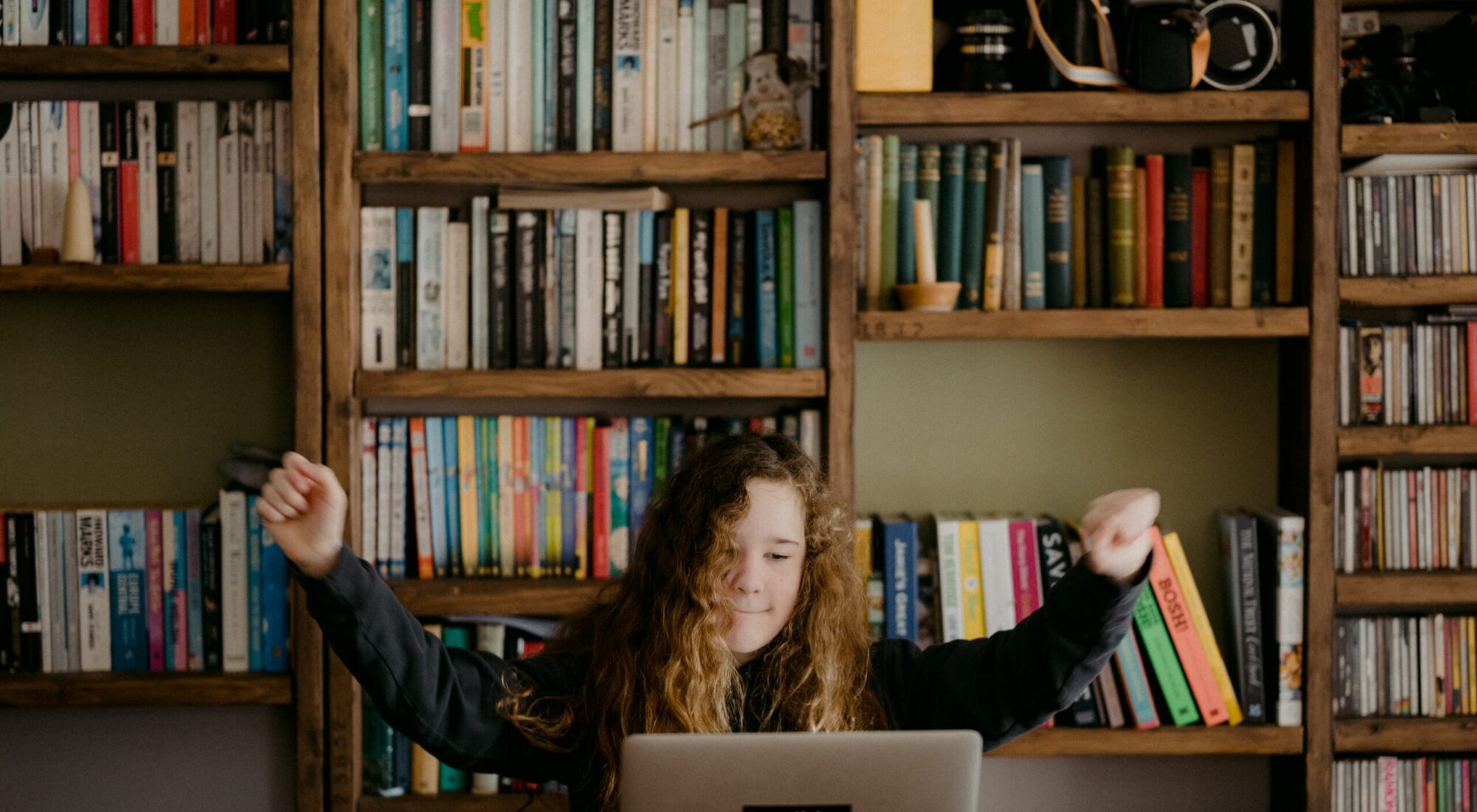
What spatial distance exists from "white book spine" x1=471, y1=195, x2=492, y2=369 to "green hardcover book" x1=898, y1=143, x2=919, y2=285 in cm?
70

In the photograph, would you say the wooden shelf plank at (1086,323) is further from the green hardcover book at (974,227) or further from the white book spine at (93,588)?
the white book spine at (93,588)

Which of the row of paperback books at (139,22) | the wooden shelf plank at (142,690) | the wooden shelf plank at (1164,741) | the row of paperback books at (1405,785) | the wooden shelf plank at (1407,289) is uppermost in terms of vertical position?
the row of paperback books at (139,22)

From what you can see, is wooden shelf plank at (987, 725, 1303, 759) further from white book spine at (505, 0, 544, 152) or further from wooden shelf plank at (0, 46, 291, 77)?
wooden shelf plank at (0, 46, 291, 77)

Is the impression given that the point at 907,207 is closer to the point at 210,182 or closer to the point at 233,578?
the point at 210,182

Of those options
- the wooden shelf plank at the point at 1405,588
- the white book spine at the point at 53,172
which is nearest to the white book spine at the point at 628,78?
the white book spine at the point at 53,172

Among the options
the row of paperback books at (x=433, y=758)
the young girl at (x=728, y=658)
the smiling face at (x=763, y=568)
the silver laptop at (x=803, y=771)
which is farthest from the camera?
the row of paperback books at (x=433, y=758)

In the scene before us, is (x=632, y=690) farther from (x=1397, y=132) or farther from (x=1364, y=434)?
(x=1397, y=132)

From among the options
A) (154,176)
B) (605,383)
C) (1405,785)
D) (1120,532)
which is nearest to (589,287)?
(605,383)

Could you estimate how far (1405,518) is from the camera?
2008 millimetres

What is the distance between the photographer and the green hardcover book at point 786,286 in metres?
1.98

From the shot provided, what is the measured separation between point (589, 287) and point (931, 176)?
0.61 metres

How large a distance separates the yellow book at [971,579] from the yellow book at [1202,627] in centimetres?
32

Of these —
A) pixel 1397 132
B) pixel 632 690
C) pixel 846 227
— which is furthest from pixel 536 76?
pixel 1397 132

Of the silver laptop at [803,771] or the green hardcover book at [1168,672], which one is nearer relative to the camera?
the silver laptop at [803,771]
